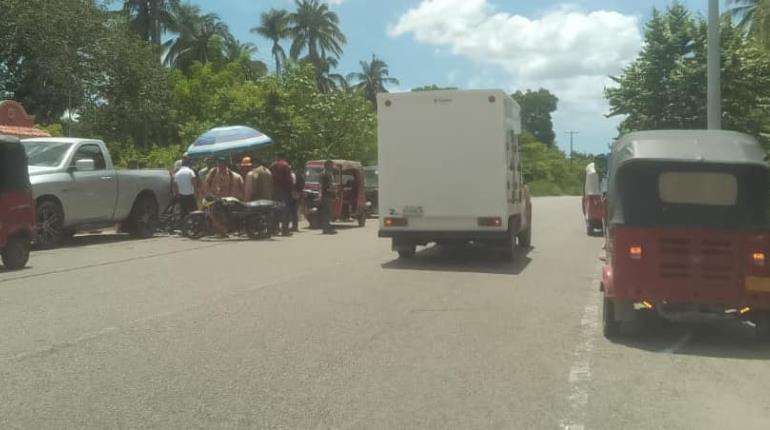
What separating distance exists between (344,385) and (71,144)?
495 inches

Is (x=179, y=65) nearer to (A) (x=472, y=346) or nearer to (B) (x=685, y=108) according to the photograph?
(B) (x=685, y=108)

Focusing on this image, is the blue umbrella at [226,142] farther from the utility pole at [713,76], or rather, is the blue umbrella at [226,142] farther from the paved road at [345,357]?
the utility pole at [713,76]

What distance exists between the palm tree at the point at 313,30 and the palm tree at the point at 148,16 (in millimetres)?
12940

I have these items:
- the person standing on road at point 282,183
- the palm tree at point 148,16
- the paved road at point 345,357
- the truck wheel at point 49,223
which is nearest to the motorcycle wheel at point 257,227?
the person standing on road at point 282,183

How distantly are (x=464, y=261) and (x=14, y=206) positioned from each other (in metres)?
7.59

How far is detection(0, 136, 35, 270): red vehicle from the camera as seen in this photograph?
1281cm

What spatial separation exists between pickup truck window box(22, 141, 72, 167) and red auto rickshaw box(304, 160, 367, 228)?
27.2 ft

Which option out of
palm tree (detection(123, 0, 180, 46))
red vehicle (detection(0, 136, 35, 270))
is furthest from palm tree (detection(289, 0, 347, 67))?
red vehicle (detection(0, 136, 35, 270))

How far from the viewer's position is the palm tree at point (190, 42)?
60.6 meters

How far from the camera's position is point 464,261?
15.7 metres

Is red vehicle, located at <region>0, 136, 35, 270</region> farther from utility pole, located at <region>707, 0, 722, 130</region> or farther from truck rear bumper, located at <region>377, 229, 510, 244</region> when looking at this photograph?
utility pole, located at <region>707, 0, 722, 130</region>

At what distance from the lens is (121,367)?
277 inches

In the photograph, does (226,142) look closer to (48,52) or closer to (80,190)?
(80,190)

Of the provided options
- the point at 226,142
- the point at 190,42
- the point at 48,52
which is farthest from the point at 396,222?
the point at 190,42
